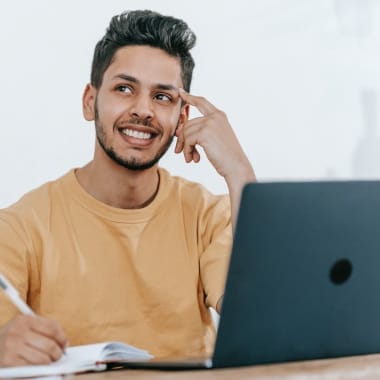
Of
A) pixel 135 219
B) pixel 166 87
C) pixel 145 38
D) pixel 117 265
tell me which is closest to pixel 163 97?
pixel 166 87

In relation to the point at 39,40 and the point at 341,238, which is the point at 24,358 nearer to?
the point at 341,238

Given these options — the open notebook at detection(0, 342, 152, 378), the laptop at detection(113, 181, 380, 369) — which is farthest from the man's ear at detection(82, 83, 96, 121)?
the laptop at detection(113, 181, 380, 369)

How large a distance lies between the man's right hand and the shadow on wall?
75.7 inches

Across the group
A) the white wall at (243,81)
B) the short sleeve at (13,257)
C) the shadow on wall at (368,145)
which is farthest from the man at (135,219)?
the shadow on wall at (368,145)

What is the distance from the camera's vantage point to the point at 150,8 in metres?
2.34

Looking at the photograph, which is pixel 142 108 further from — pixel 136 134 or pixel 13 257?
pixel 13 257

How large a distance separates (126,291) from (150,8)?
91 centimetres

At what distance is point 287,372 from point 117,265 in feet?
3.01

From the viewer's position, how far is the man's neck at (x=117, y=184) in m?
1.93

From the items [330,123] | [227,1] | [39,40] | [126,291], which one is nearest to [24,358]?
[126,291]

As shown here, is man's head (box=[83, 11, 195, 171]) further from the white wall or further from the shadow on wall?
the shadow on wall

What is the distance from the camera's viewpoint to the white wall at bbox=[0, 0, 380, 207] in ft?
7.11

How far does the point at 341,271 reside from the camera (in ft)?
3.43

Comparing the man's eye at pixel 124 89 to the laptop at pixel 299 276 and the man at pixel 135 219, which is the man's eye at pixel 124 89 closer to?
the man at pixel 135 219
